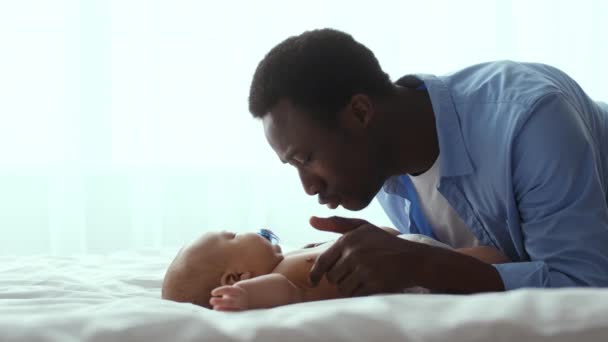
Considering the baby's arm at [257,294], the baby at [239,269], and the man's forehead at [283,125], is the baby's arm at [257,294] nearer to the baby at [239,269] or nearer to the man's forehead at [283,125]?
the baby at [239,269]

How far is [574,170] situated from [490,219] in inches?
10.0

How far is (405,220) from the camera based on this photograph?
6.36 feet

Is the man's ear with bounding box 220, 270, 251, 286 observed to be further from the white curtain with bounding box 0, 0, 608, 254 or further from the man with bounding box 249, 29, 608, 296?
the white curtain with bounding box 0, 0, 608, 254

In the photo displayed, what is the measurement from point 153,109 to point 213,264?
195 cm

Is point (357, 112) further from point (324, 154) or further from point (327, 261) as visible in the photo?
point (327, 261)

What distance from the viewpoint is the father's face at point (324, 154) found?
5.01 ft

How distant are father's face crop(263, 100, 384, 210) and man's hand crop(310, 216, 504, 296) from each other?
0.30 metres

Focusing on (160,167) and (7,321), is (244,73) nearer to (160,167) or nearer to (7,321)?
(160,167)

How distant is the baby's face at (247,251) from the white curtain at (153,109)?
1.87 m

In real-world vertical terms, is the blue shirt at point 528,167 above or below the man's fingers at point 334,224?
above

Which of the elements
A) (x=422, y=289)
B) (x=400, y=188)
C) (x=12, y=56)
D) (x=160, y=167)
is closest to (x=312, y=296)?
(x=422, y=289)

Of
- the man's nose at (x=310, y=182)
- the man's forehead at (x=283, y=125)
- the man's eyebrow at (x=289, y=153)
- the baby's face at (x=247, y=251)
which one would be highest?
the man's forehead at (x=283, y=125)

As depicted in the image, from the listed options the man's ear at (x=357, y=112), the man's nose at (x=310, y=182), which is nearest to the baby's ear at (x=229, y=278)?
the man's nose at (x=310, y=182)

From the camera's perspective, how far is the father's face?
1.53 meters
